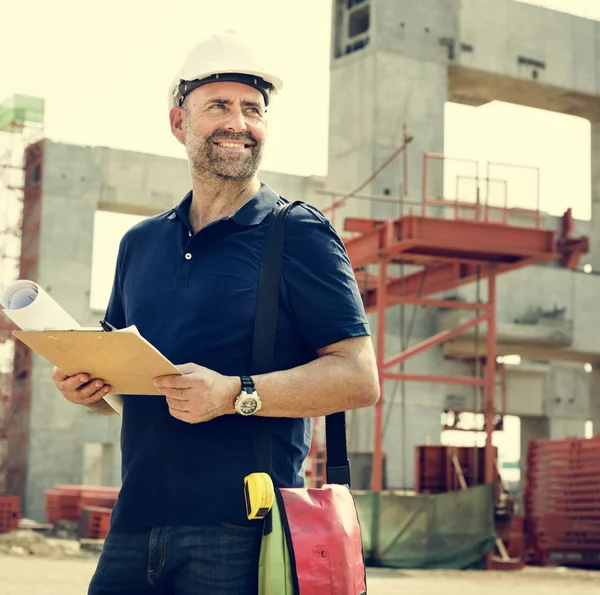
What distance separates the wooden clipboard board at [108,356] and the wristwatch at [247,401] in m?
0.16

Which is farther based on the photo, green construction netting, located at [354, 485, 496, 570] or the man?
green construction netting, located at [354, 485, 496, 570]

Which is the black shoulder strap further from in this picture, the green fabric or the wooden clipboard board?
the wooden clipboard board

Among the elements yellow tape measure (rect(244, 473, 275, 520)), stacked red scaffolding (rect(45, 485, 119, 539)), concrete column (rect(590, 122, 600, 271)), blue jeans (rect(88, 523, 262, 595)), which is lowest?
stacked red scaffolding (rect(45, 485, 119, 539))

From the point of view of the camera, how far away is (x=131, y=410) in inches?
107

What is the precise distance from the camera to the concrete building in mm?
25188

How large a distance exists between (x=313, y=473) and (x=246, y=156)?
20.4 metres

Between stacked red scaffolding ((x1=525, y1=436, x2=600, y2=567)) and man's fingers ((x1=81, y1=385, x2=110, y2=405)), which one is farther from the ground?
man's fingers ((x1=81, y1=385, x2=110, y2=405))

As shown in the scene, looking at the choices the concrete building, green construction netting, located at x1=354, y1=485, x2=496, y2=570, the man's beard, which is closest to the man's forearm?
the man's beard

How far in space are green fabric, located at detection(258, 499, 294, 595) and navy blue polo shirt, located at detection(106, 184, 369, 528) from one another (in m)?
0.07

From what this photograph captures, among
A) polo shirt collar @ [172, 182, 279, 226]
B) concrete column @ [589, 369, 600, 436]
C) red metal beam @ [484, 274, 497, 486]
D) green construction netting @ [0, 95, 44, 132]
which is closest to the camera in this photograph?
polo shirt collar @ [172, 182, 279, 226]

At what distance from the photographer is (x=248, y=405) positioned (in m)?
2.49

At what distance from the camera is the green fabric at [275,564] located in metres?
2.44

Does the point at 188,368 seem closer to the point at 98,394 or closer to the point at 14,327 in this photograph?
the point at 98,394

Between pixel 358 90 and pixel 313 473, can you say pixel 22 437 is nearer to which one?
pixel 313 473
